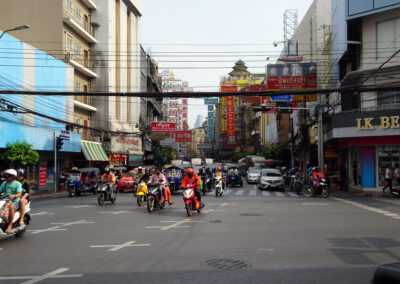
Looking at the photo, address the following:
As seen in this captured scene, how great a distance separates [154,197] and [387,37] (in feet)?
66.8

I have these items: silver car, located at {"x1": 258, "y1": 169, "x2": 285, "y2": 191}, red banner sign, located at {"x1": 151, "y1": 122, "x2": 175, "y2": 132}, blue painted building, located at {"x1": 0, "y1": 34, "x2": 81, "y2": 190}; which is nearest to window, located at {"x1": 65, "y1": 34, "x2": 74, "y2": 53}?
blue painted building, located at {"x1": 0, "y1": 34, "x2": 81, "y2": 190}

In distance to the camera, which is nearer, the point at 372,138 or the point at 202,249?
the point at 202,249

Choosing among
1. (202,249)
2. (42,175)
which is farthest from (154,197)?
(42,175)

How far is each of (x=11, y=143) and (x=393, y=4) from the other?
25.5m

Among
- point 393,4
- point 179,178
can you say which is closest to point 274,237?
point 179,178

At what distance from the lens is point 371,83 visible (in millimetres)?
27969

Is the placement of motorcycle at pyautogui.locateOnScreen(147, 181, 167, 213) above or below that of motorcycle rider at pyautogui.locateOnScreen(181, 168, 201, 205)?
below

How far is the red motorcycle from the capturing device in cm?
1411

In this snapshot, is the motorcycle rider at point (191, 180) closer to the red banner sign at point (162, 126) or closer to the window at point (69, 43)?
the window at point (69, 43)

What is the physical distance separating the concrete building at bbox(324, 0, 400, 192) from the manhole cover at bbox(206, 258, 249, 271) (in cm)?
2175

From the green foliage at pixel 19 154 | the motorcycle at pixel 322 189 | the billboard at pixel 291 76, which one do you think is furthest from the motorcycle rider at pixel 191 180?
the billboard at pixel 291 76

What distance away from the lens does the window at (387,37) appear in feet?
87.3

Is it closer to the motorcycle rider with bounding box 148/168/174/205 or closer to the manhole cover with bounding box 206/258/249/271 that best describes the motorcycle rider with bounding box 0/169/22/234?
the manhole cover with bounding box 206/258/249/271

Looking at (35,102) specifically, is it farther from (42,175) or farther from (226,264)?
(226,264)
